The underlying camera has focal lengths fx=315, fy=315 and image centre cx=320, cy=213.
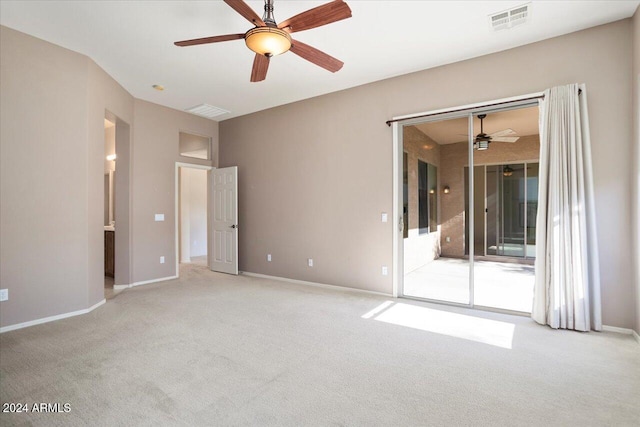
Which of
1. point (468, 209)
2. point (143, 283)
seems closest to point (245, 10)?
point (468, 209)

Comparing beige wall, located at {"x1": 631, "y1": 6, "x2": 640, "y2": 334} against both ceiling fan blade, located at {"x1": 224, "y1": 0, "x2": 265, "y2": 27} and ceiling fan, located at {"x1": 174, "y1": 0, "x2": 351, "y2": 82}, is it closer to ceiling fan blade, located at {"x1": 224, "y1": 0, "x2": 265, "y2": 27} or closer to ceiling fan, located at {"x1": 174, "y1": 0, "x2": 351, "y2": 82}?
ceiling fan, located at {"x1": 174, "y1": 0, "x2": 351, "y2": 82}

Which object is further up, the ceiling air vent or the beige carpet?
the ceiling air vent

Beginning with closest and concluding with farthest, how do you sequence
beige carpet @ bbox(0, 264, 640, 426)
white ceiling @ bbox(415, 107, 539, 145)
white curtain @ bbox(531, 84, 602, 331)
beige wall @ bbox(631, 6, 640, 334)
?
beige carpet @ bbox(0, 264, 640, 426) < beige wall @ bbox(631, 6, 640, 334) < white curtain @ bbox(531, 84, 602, 331) < white ceiling @ bbox(415, 107, 539, 145)

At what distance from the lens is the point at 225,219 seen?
6316 mm

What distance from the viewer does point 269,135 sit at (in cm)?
590

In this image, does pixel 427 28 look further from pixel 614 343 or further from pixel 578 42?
pixel 614 343

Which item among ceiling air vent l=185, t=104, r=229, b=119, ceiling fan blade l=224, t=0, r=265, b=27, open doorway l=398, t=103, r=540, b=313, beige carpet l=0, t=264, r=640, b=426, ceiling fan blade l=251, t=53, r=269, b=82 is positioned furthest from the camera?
ceiling air vent l=185, t=104, r=229, b=119

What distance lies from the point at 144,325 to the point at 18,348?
1.00m

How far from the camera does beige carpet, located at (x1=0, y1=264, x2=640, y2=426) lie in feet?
6.30

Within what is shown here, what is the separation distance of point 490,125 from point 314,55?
4303 mm

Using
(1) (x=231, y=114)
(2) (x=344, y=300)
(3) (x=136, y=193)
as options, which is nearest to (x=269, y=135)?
(1) (x=231, y=114)

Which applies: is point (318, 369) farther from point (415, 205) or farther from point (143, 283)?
point (143, 283)

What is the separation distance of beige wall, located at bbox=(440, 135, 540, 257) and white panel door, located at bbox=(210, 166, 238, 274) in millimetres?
4447

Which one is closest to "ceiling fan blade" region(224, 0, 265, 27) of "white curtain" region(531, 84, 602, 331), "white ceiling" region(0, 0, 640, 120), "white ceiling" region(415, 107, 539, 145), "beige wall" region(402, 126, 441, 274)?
"white ceiling" region(0, 0, 640, 120)
